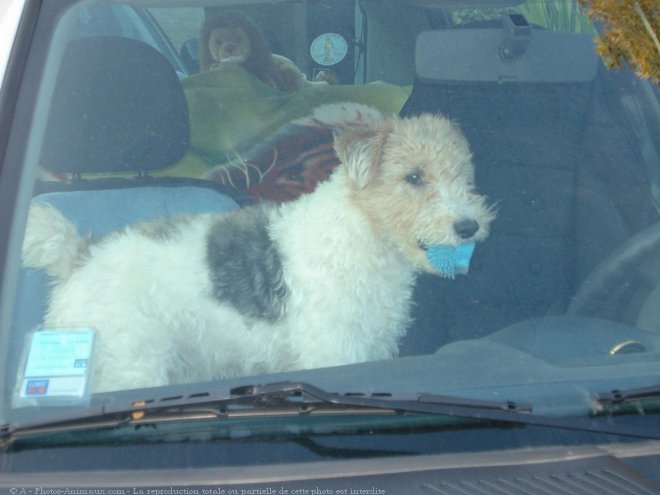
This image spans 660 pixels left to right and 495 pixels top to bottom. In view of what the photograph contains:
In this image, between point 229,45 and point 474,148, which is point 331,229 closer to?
point 474,148

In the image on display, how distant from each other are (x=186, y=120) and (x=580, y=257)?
1.22 m

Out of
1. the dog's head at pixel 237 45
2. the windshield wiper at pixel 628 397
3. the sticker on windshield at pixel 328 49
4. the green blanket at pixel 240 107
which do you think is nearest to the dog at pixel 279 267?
the green blanket at pixel 240 107

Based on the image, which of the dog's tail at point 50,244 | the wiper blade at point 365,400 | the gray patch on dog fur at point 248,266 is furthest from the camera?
the gray patch on dog fur at point 248,266

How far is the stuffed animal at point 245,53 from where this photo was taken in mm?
2479

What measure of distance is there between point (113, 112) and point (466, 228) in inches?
41.2

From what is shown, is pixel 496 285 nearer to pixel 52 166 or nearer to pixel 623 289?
pixel 623 289

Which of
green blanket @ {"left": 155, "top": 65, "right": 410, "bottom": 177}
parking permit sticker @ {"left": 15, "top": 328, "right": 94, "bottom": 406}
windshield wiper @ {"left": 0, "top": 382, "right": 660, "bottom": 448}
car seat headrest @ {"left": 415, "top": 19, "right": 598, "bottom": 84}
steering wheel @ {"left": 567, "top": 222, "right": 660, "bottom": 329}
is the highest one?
car seat headrest @ {"left": 415, "top": 19, "right": 598, "bottom": 84}

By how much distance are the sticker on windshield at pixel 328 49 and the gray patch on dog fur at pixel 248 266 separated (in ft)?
1.82

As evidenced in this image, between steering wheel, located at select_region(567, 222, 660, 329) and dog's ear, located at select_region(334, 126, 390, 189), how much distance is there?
2.25 feet

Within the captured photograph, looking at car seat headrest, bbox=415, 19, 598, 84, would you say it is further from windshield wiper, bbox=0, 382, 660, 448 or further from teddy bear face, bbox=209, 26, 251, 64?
windshield wiper, bbox=0, 382, 660, 448

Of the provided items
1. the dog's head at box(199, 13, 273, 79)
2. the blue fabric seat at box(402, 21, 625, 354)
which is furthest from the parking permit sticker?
the dog's head at box(199, 13, 273, 79)

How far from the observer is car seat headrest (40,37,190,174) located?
2.24 meters

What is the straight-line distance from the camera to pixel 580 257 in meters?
2.36

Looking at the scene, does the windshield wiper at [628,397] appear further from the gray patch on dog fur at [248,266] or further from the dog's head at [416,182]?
the gray patch on dog fur at [248,266]
